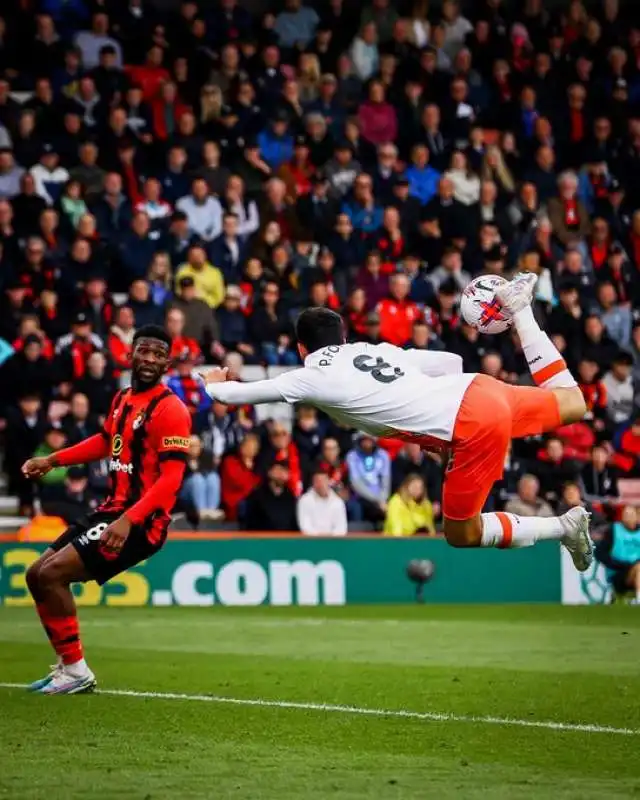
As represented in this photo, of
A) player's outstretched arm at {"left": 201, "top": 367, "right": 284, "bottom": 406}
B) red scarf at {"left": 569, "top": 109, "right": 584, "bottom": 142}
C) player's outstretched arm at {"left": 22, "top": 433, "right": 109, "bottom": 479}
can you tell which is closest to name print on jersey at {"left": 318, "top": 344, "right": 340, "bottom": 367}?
player's outstretched arm at {"left": 201, "top": 367, "right": 284, "bottom": 406}

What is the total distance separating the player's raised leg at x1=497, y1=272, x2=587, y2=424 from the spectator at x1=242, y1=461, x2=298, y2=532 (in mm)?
Answer: 10289

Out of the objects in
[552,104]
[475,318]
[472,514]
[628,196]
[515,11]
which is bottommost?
[472,514]

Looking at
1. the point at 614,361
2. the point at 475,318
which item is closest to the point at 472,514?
the point at 475,318

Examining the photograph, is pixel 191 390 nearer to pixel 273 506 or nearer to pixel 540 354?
pixel 273 506

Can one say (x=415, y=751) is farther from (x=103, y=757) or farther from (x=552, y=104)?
(x=552, y=104)

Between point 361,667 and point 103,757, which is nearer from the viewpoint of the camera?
point 103,757

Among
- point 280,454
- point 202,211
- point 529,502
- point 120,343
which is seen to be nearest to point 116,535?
point 280,454

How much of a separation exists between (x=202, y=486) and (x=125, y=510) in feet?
33.7

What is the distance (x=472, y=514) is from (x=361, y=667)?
2.79m

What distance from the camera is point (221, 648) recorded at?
47.8 ft

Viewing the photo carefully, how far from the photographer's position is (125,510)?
10.9 metres

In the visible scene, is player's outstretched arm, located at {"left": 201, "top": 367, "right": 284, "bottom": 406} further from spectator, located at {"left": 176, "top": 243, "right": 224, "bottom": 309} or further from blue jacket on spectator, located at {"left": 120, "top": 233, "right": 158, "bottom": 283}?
blue jacket on spectator, located at {"left": 120, "top": 233, "right": 158, "bottom": 283}

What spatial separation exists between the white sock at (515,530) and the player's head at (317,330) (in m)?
1.60

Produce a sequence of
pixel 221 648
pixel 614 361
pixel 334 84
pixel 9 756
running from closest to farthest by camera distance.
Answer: pixel 9 756 < pixel 221 648 < pixel 614 361 < pixel 334 84
